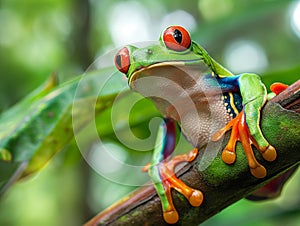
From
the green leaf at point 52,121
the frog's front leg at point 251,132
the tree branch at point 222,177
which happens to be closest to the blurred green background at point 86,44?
the green leaf at point 52,121

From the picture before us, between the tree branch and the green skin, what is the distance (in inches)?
0.8

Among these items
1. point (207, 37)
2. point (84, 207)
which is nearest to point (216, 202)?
point (207, 37)

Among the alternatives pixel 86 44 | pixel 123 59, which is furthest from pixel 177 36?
pixel 86 44

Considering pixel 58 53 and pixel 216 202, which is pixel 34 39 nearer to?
pixel 58 53

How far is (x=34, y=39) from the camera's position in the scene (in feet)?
15.9

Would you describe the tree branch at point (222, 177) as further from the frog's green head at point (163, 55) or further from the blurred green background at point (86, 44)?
the blurred green background at point (86, 44)

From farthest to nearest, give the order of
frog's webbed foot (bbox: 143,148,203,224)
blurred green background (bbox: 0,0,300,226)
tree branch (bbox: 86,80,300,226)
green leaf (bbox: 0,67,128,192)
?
blurred green background (bbox: 0,0,300,226) < green leaf (bbox: 0,67,128,192) < frog's webbed foot (bbox: 143,148,203,224) < tree branch (bbox: 86,80,300,226)

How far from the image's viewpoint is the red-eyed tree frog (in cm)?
78

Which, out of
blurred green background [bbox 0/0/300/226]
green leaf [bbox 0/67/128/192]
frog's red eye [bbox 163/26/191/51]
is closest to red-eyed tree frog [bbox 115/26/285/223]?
frog's red eye [bbox 163/26/191/51]

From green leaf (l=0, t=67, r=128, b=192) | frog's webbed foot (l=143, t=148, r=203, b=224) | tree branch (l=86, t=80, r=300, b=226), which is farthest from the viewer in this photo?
green leaf (l=0, t=67, r=128, b=192)

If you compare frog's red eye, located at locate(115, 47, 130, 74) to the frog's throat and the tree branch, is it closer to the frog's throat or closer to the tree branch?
the frog's throat

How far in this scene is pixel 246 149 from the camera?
73cm

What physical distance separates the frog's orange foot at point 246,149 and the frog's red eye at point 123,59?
8.7 inches

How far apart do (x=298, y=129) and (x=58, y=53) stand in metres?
3.87
